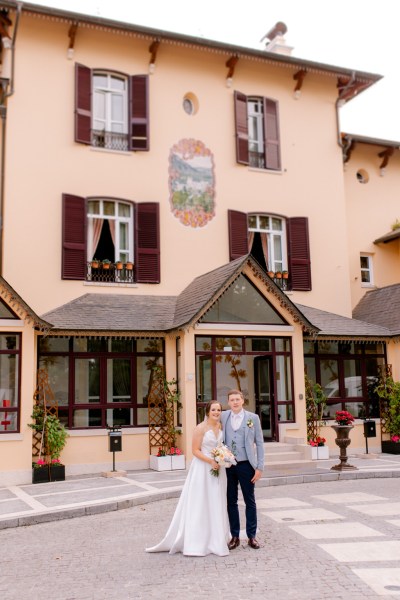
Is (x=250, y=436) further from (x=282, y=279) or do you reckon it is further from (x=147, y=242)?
(x=282, y=279)

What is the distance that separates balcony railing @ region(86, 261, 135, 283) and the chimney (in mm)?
8863

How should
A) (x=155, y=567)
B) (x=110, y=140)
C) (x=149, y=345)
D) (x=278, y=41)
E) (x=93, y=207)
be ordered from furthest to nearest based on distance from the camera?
(x=278, y=41)
(x=110, y=140)
(x=93, y=207)
(x=149, y=345)
(x=155, y=567)

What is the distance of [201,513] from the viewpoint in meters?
6.84

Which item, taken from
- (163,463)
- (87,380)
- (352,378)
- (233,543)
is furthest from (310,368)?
(233,543)

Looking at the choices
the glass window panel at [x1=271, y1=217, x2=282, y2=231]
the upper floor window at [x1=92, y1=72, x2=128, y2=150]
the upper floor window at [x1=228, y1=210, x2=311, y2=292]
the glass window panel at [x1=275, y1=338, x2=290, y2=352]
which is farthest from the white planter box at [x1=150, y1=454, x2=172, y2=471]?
the upper floor window at [x1=92, y1=72, x2=128, y2=150]

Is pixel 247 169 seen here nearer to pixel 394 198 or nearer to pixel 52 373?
pixel 394 198

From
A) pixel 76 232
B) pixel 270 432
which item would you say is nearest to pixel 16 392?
pixel 76 232

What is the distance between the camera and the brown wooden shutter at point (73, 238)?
15.2m

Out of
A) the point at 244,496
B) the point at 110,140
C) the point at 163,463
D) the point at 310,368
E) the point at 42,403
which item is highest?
the point at 110,140

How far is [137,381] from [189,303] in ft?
7.14

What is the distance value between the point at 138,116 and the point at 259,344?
652 centimetres

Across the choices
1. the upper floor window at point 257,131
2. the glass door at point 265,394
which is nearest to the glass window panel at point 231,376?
the glass door at point 265,394

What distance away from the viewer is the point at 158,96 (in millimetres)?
16781

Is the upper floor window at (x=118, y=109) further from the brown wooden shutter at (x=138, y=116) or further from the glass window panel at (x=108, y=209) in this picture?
the glass window panel at (x=108, y=209)
